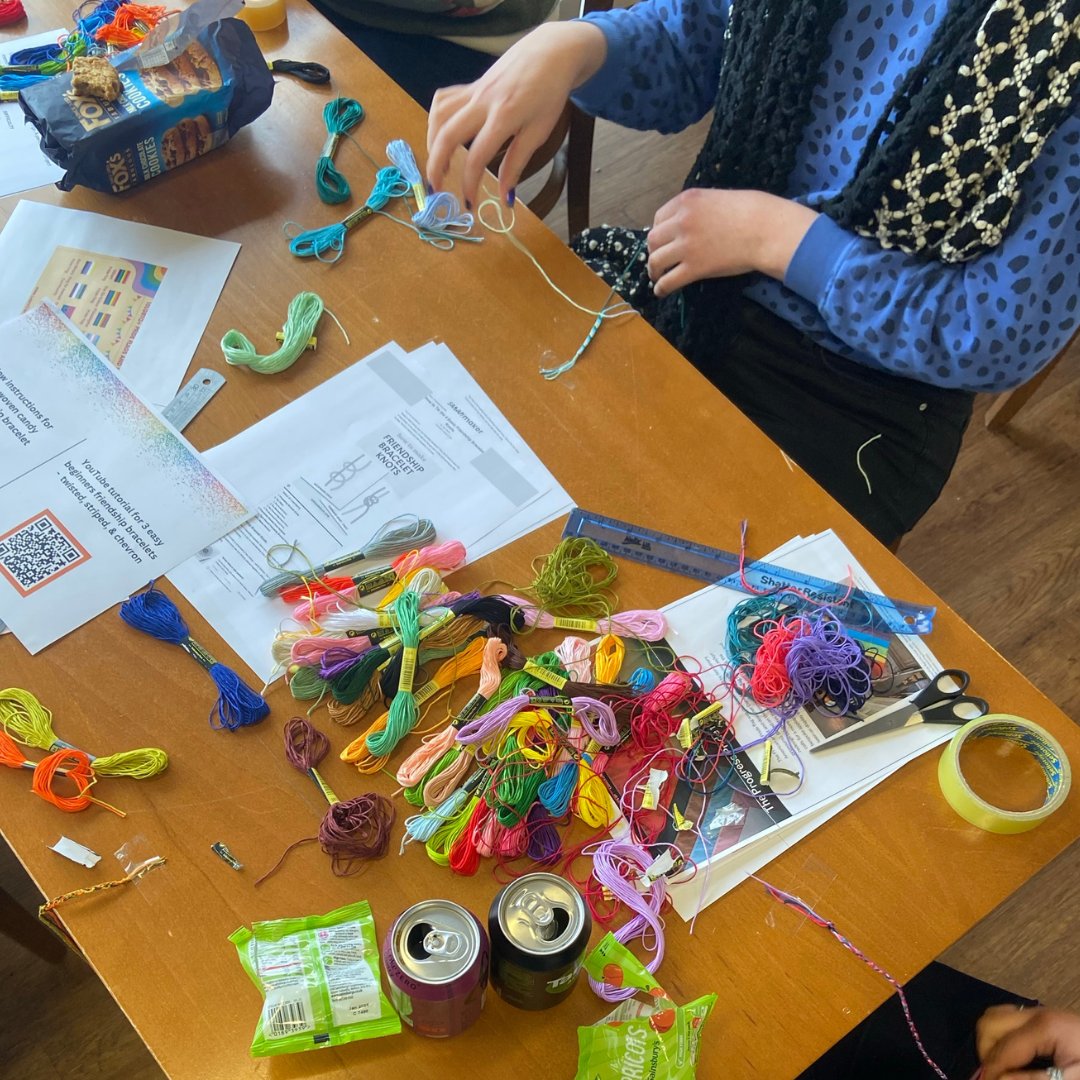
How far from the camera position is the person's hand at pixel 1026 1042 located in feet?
2.85

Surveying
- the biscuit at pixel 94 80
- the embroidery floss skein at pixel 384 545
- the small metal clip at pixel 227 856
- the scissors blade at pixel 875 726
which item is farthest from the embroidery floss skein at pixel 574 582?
the biscuit at pixel 94 80

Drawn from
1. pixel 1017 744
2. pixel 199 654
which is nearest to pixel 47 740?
pixel 199 654

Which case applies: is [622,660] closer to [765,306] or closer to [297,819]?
[297,819]

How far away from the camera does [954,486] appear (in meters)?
1.85

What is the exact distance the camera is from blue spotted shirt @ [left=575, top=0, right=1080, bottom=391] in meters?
0.88

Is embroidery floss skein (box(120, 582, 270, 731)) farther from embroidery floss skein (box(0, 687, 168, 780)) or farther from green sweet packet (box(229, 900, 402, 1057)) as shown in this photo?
green sweet packet (box(229, 900, 402, 1057))

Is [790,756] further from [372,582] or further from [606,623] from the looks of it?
[372,582]

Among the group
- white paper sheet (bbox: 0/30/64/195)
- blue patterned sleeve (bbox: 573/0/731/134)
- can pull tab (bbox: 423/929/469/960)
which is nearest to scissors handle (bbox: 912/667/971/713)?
can pull tab (bbox: 423/929/469/960)

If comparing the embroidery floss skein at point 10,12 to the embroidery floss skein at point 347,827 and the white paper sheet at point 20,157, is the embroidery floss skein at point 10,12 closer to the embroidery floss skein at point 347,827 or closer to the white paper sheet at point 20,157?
the white paper sheet at point 20,157

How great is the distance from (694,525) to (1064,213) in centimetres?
43

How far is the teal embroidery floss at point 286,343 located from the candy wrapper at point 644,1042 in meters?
0.63

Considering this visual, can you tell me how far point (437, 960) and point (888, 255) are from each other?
2.58 feet

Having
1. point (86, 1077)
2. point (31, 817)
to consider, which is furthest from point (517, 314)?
point (86, 1077)

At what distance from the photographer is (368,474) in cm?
91
